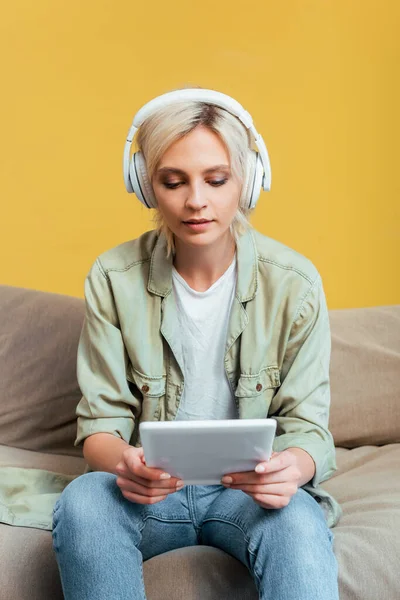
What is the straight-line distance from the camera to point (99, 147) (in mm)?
2877

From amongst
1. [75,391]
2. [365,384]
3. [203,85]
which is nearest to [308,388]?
[365,384]

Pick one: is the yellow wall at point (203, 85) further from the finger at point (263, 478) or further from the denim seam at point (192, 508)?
the finger at point (263, 478)

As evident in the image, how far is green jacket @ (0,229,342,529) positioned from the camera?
5.89 feet

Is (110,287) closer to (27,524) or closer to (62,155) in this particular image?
(27,524)

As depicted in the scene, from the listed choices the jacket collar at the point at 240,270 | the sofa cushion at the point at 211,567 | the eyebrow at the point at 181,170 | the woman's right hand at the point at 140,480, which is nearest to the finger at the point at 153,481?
the woman's right hand at the point at 140,480

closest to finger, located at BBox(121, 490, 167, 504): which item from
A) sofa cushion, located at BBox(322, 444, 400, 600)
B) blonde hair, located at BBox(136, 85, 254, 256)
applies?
sofa cushion, located at BBox(322, 444, 400, 600)

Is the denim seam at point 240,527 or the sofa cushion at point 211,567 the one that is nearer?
the denim seam at point 240,527

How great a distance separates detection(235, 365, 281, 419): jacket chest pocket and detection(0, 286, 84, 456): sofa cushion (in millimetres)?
691

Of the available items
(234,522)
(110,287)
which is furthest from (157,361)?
(234,522)

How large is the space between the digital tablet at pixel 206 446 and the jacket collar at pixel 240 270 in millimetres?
450

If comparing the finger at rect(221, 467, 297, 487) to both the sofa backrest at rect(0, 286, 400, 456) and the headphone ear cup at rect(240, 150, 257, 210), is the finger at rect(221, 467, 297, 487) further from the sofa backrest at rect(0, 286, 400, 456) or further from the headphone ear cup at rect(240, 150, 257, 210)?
the sofa backrest at rect(0, 286, 400, 456)

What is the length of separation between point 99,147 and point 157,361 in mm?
1222

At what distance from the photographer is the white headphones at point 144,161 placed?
1.67 meters

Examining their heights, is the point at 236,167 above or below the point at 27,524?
above
